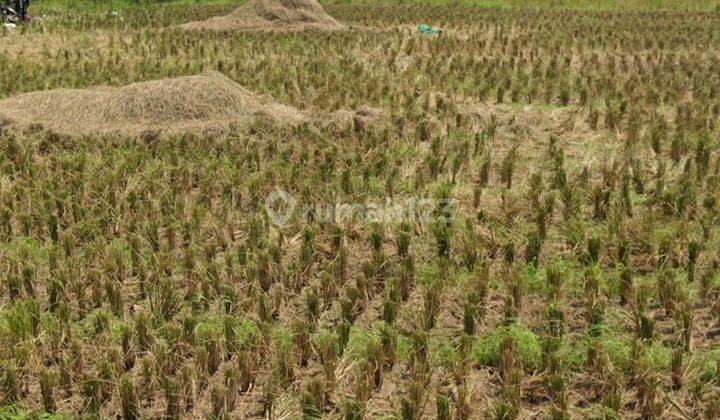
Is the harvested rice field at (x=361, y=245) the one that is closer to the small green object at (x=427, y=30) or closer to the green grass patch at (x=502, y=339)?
the green grass patch at (x=502, y=339)

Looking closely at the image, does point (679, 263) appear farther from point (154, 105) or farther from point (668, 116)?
point (154, 105)

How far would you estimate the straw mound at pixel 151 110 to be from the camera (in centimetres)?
678

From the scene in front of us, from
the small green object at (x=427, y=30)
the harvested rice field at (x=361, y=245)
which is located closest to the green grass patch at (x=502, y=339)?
the harvested rice field at (x=361, y=245)

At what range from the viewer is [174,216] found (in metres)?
4.95

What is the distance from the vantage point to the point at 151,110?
275 inches

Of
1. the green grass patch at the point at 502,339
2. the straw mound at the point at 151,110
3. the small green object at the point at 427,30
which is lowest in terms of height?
the green grass patch at the point at 502,339

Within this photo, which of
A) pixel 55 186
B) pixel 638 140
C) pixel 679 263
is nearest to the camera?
pixel 679 263

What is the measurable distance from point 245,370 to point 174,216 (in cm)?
196

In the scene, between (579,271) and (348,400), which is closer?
(348,400)

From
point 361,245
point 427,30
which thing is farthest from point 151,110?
point 427,30

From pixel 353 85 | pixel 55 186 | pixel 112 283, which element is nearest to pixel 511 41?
pixel 353 85

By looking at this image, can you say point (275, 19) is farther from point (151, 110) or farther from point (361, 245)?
point (361, 245)

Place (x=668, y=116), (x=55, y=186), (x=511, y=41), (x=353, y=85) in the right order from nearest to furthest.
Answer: (x=55, y=186) < (x=668, y=116) < (x=353, y=85) < (x=511, y=41)

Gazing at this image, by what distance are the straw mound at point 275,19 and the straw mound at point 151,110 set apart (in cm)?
667
